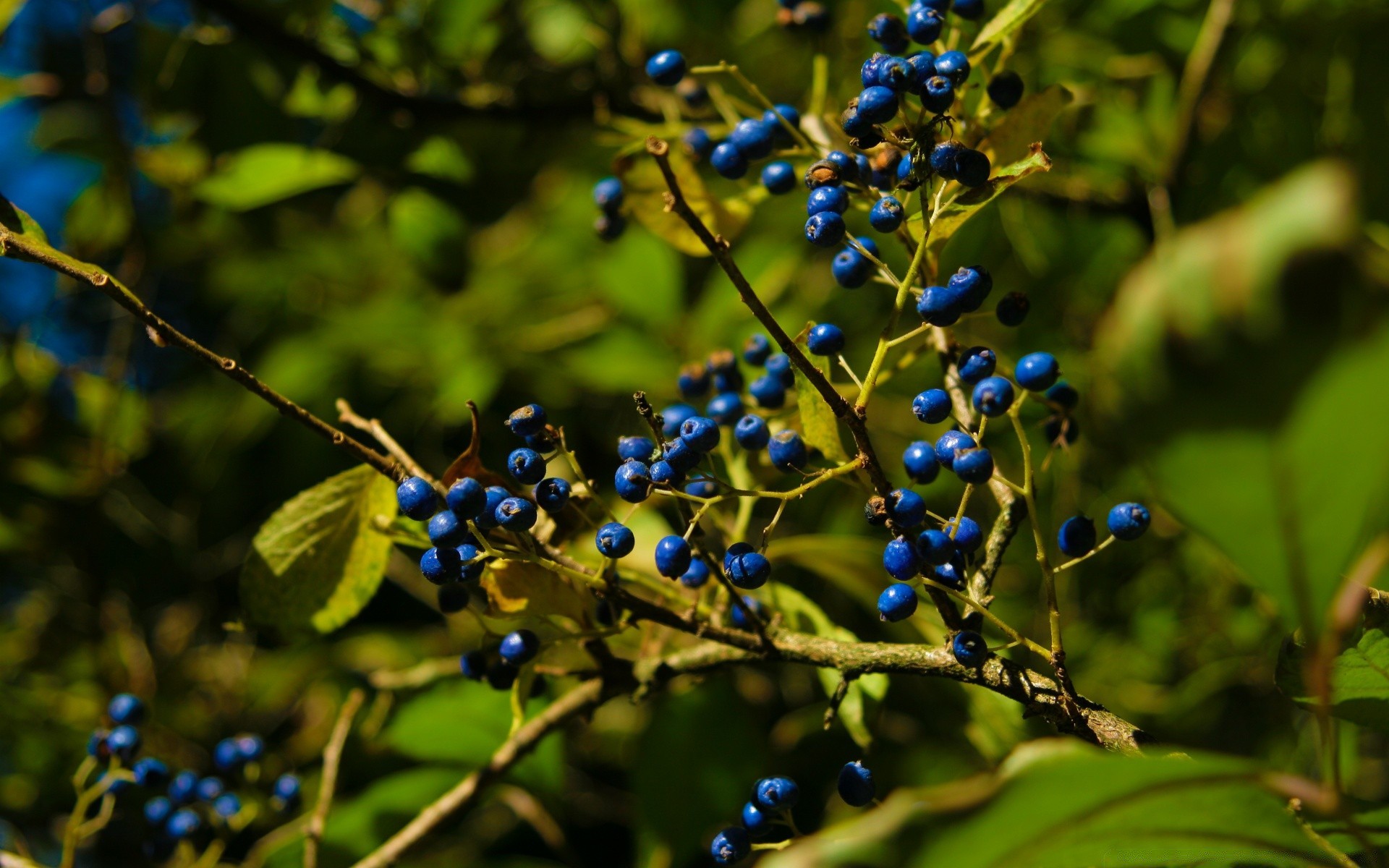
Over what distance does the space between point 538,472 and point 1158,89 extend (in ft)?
6.75

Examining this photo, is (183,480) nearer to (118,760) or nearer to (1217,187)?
(118,760)

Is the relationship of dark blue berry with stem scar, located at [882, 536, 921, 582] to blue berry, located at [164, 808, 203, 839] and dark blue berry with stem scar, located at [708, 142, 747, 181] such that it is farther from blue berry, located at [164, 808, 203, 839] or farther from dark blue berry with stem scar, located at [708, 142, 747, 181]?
blue berry, located at [164, 808, 203, 839]

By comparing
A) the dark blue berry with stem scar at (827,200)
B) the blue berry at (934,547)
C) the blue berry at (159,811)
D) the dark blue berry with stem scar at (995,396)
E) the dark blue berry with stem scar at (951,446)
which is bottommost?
the blue berry at (159,811)

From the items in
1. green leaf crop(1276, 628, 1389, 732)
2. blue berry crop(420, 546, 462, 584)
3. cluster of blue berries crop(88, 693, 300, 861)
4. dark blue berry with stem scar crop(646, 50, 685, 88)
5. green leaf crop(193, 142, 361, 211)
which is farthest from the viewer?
green leaf crop(193, 142, 361, 211)

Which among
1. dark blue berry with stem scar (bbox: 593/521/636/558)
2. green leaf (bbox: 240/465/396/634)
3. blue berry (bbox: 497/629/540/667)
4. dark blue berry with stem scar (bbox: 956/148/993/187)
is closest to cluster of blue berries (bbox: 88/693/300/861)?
green leaf (bbox: 240/465/396/634)

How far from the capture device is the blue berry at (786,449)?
3.97 ft

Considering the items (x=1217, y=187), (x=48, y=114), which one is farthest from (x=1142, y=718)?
(x=48, y=114)

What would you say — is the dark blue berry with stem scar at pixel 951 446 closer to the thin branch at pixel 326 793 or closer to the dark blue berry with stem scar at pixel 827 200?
the dark blue berry with stem scar at pixel 827 200

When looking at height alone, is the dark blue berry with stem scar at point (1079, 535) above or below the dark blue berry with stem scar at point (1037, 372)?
below

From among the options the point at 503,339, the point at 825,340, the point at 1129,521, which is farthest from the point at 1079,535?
the point at 503,339

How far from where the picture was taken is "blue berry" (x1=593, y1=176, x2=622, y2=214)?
169 centimetres

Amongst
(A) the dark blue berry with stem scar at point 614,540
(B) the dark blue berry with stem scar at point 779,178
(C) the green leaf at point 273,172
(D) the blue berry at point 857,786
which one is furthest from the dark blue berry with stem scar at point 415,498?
(C) the green leaf at point 273,172

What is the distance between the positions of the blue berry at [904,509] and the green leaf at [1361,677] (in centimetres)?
41

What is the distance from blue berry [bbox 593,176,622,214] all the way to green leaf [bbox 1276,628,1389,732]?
118cm
